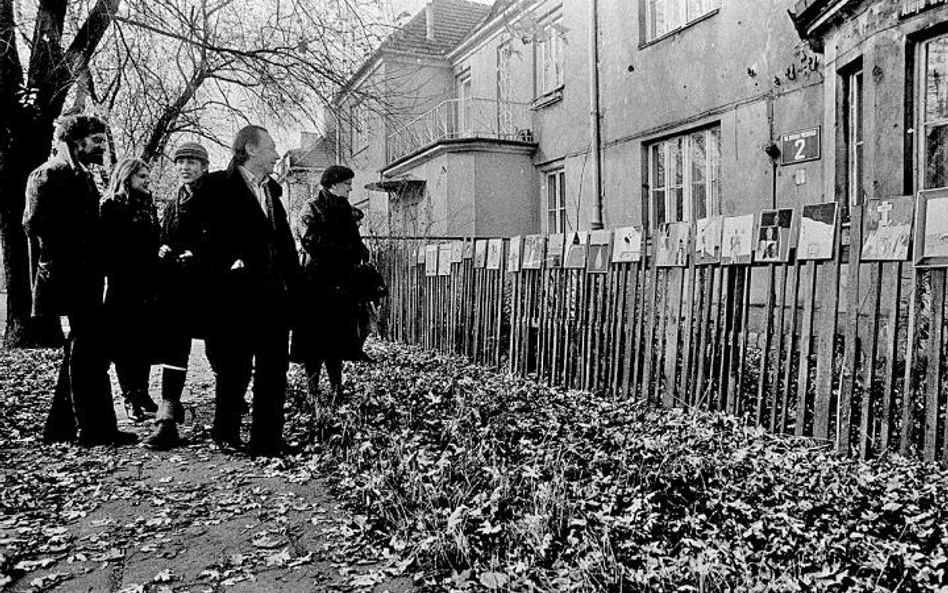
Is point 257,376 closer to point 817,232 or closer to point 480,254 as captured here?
point 817,232

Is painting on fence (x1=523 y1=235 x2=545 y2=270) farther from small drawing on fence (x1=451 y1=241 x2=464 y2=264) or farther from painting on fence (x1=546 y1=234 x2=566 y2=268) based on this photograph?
small drawing on fence (x1=451 y1=241 x2=464 y2=264)

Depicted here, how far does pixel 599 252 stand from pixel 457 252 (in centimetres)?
285

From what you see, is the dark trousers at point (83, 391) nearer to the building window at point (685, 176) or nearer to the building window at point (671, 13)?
the building window at point (685, 176)

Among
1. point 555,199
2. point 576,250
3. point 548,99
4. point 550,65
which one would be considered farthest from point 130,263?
point 555,199

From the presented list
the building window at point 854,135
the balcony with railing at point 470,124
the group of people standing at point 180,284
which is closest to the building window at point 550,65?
the balcony with railing at point 470,124

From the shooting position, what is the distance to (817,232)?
439 centimetres

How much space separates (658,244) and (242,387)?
10.4 feet

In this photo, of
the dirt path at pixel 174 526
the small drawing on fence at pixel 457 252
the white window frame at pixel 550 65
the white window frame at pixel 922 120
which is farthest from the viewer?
the white window frame at pixel 550 65

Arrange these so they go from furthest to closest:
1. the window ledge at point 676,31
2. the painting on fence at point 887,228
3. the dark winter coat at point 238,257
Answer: the window ledge at point 676,31, the dark winter coat at point 238,257, the painting on fence at point 887,228

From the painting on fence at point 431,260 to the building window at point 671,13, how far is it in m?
5.21


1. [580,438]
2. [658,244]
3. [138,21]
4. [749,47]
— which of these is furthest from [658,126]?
[580,438]

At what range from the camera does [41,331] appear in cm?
1095

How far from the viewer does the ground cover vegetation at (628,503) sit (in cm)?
265

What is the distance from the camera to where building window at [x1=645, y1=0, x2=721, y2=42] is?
10891 millimetres
